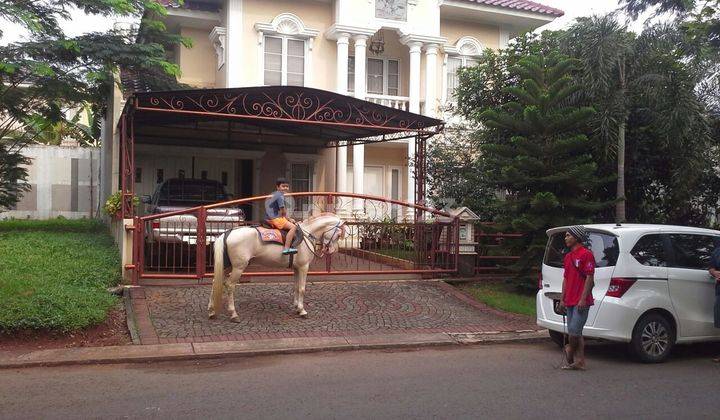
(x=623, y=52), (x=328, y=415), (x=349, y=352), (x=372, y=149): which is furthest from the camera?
(x=372, y=149)

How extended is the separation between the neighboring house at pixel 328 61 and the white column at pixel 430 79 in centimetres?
3

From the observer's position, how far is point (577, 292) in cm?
742

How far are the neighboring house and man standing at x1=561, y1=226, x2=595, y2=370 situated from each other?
10914 mm

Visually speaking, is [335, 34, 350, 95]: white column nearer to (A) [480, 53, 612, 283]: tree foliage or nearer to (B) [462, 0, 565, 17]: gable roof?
(B) [462, 0, 565, 17]: gable roof

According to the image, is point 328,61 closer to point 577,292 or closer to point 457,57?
point 457,57

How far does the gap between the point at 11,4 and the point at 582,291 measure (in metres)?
12.9

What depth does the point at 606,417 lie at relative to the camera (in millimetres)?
5676

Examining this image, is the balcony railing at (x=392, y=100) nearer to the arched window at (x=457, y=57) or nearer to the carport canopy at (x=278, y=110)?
the arched window at (x=457, y=57)

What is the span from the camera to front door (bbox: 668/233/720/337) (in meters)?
8.03

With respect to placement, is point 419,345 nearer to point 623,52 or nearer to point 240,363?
point 240,363

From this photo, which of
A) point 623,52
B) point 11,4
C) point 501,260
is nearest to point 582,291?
point 501,260

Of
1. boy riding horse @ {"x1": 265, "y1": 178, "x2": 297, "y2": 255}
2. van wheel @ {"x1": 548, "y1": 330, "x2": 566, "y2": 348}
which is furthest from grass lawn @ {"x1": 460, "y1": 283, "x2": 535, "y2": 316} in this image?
boy riding horse @ {"x1": 265, "y1": 178, "x2": 297, "y2": 255}

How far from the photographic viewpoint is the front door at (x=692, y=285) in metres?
8.03

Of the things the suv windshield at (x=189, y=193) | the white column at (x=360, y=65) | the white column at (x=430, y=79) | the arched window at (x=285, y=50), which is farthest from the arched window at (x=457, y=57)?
the suv windshield at (x=189, y=193)
